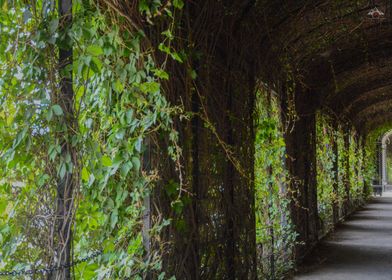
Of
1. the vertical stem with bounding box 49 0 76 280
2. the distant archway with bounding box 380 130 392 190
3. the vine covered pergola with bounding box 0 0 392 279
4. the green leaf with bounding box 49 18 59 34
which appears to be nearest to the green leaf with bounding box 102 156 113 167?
the vine covered pergola with bounding box 0 0 392 279

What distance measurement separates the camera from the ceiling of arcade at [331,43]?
4.88 meters

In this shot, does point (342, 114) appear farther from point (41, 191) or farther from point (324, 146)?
point (41, 191)

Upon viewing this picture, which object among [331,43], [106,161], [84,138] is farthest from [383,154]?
[84,138]

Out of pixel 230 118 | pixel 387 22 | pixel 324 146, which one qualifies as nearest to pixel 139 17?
pixel 230 118

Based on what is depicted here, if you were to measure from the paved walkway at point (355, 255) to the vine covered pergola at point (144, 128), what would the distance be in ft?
2.80

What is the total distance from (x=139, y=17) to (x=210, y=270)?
68.9 inches

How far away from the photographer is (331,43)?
6.14 m

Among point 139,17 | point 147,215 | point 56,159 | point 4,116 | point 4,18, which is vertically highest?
point 139,17

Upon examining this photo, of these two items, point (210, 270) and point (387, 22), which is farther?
point (387, 22)

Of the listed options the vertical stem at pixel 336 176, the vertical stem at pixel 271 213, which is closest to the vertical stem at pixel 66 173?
the vertical stem at pixel 271 213

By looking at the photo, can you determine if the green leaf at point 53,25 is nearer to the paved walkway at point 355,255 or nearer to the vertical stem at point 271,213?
the vertical stem at point 271,213

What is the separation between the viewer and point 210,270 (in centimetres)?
343

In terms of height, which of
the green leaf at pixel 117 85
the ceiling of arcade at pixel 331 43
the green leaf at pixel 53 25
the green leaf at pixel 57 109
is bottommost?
the green leaf at pixel 57 109

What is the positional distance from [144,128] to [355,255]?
5545 millimetres
